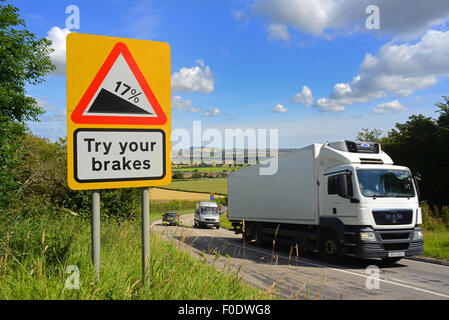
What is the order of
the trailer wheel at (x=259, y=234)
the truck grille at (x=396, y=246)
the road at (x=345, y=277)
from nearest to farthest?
the road at (x=345, y=277) < the truck grille at (x=396, y=246) < the trailer wheel at (x=259, y=234)

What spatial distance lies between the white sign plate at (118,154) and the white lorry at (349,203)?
16.0ft

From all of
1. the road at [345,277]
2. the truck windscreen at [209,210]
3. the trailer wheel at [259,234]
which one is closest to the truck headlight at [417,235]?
the road at [345,277]

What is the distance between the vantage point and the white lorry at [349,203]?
9844mm

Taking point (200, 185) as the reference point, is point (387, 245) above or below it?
below

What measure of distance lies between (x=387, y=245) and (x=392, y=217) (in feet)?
2.66

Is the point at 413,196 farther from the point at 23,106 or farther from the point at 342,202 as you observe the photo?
the point at 23,106

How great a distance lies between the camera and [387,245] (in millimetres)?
9875

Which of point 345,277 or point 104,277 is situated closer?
point 104,277

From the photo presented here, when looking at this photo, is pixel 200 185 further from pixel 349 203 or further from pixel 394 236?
pixel 394 236

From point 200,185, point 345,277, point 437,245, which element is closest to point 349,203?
point 345,277

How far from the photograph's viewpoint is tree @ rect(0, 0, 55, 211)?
9.82 meters

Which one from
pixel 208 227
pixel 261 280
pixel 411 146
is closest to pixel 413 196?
pixel 261 280

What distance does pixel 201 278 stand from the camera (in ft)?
13.0

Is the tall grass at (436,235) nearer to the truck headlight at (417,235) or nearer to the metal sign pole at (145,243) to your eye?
the truck headlight at (417,235)
